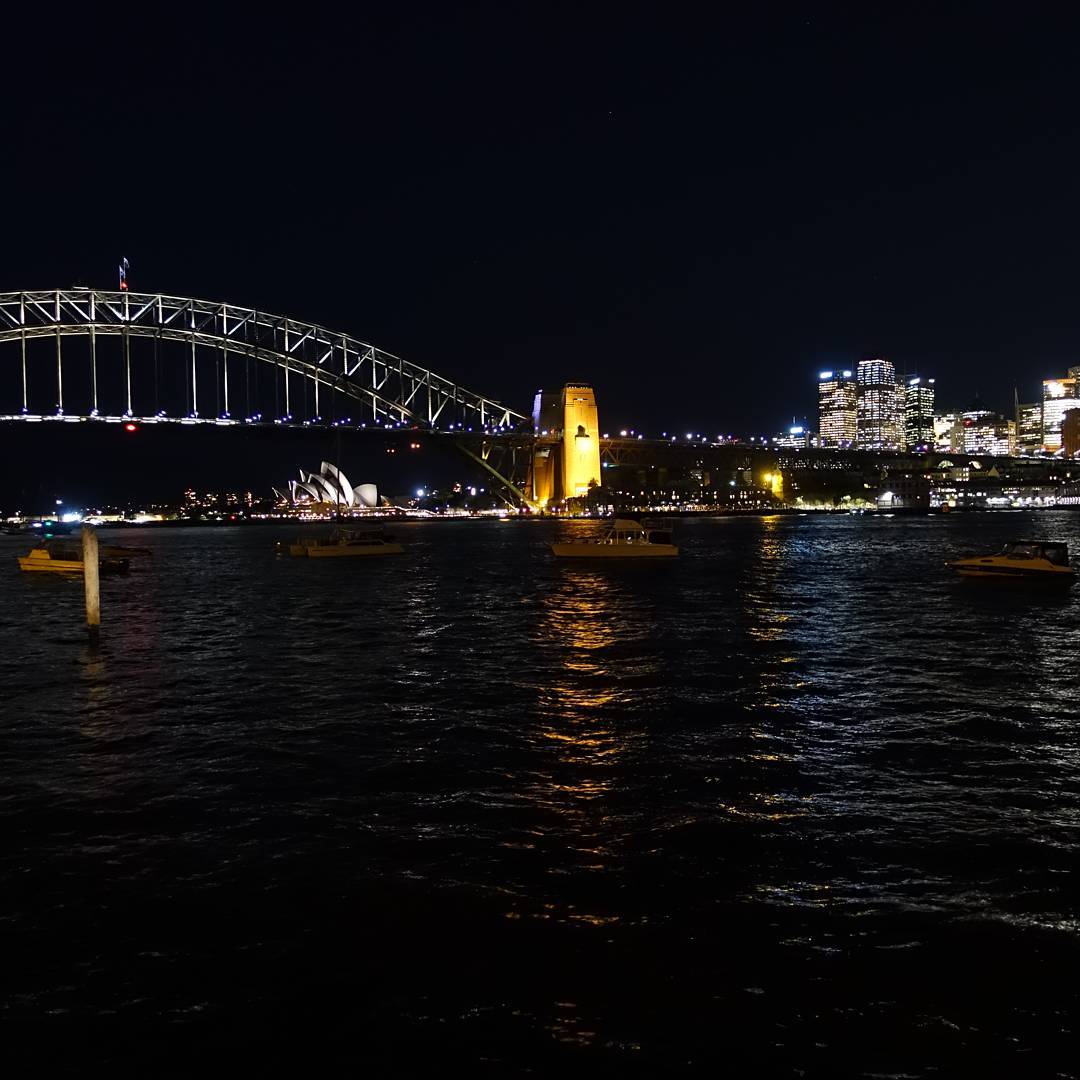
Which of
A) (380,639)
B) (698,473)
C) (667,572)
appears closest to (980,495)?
(698,473)

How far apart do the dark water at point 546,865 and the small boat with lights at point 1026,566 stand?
55.5ft

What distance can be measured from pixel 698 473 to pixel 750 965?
535 feet

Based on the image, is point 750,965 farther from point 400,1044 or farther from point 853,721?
point 853,721

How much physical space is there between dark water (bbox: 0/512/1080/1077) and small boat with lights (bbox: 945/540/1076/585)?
16.9 m

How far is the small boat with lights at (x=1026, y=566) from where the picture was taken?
32312 millimetres

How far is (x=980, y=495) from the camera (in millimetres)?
179375

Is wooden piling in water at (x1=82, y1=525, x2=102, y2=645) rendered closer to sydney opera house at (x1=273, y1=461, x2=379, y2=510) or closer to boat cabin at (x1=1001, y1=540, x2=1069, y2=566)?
boat cabin at (x1=1001, y1=540, x2=1069, y2=566)

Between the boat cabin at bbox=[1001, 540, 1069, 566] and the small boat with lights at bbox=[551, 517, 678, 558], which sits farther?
the small boat with lights at bbox=[551, 517, 678, 558]

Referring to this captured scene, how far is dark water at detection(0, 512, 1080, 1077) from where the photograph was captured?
493cm

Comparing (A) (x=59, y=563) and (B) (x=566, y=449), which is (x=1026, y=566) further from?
(B) (x=566, y=449)

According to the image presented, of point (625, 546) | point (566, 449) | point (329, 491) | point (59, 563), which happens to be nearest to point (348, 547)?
point (59, 563)

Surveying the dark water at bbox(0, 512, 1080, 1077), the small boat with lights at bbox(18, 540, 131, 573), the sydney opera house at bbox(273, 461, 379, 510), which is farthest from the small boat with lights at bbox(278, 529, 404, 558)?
the sydney opera house at bbox(273, 461, 379, 510)

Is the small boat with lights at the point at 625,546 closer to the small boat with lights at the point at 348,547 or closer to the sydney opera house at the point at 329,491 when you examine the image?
the small boat with lights at the point at 348,547

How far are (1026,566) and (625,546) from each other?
19244 millimetres
